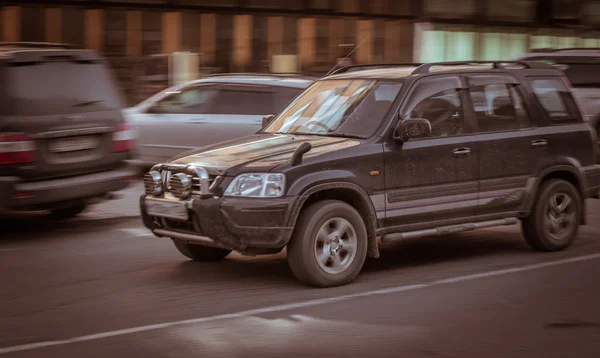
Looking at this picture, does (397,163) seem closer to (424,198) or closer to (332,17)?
(424,198)

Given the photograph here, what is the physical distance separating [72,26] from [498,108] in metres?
16.0

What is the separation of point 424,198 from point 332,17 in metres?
20.1

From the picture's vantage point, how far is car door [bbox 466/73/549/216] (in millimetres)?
8867

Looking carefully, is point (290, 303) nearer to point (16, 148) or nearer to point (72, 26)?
point (16, 148)

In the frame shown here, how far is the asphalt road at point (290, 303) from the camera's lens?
20.3 ft

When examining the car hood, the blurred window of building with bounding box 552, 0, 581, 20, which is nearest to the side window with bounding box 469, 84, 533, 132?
the car hood

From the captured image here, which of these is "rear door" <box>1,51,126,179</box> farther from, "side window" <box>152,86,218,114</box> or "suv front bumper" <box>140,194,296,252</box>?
"side window" <box>152,86,218,114</box>

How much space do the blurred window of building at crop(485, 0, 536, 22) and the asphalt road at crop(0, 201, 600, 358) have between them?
23392 millimetres

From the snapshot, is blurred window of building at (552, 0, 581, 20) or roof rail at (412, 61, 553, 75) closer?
roof rail at (412, 61, 553, 75)

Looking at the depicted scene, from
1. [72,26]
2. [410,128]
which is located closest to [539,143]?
[410,128]

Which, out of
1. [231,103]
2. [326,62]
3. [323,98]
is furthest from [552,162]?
[326,62]

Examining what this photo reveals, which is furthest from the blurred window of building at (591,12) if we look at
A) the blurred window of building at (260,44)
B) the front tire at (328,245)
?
the front tire at (328,245)

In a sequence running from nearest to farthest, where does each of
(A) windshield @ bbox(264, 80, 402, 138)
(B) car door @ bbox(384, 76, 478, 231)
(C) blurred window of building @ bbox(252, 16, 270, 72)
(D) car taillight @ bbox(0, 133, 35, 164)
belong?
(B) car door @ bbox(384, 76, 478, 231) → (A) windshield @ bbox(264, 80, 402, 138) → (D) car taillight @ bbox(0, 133, 35, 164) → (C) blurred window of building @ bbox(252, 16, 270, 72)

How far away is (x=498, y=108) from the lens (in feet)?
29.9
